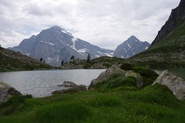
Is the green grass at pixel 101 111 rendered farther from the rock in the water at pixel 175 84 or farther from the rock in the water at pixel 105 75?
the rock in the water at pixel 105 75

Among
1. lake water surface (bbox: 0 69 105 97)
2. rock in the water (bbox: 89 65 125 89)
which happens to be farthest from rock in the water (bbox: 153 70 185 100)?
lake water surface (bbox: 0 69 105 97)

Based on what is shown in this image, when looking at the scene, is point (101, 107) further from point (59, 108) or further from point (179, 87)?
point (179, 87)

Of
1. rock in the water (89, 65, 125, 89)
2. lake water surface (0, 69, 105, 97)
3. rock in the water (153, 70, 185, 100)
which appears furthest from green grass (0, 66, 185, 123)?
lake water surface (0, 69, 105, 97)

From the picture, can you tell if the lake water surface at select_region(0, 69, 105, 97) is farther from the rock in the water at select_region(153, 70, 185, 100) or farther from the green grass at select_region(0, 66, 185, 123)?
the green grass at select_region(0, 66, 185, 123)

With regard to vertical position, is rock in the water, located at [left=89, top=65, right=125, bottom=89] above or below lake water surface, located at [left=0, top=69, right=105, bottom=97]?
above

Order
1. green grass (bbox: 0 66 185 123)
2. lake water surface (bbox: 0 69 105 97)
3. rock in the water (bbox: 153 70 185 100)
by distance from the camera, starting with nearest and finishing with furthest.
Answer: green grass (bbox: 0 66 185 123)
rock in the water (bbox: 153 70 185 100)
lake water surface (bbox: 0 69 105 97)

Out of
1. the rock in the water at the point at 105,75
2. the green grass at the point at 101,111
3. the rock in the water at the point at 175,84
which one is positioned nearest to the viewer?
the green grass at the point at 101,111

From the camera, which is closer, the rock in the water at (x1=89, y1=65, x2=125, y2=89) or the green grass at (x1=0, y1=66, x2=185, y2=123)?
the green grass at (x1=0, y1=66, x2=185, y2=123)

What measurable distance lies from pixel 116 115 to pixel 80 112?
2.53 meters

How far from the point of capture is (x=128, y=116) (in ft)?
55.1

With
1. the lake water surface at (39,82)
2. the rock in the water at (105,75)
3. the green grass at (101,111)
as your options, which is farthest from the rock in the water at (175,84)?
the lake water surface at (39,82)

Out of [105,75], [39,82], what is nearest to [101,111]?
[105,75]

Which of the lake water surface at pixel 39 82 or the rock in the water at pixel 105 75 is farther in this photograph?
the lake water surface at pixel 39 82

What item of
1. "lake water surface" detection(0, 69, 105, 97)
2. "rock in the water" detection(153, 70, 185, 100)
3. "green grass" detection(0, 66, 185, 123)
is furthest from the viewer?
"lake water surface" detection(0, 69, 105, 97)
